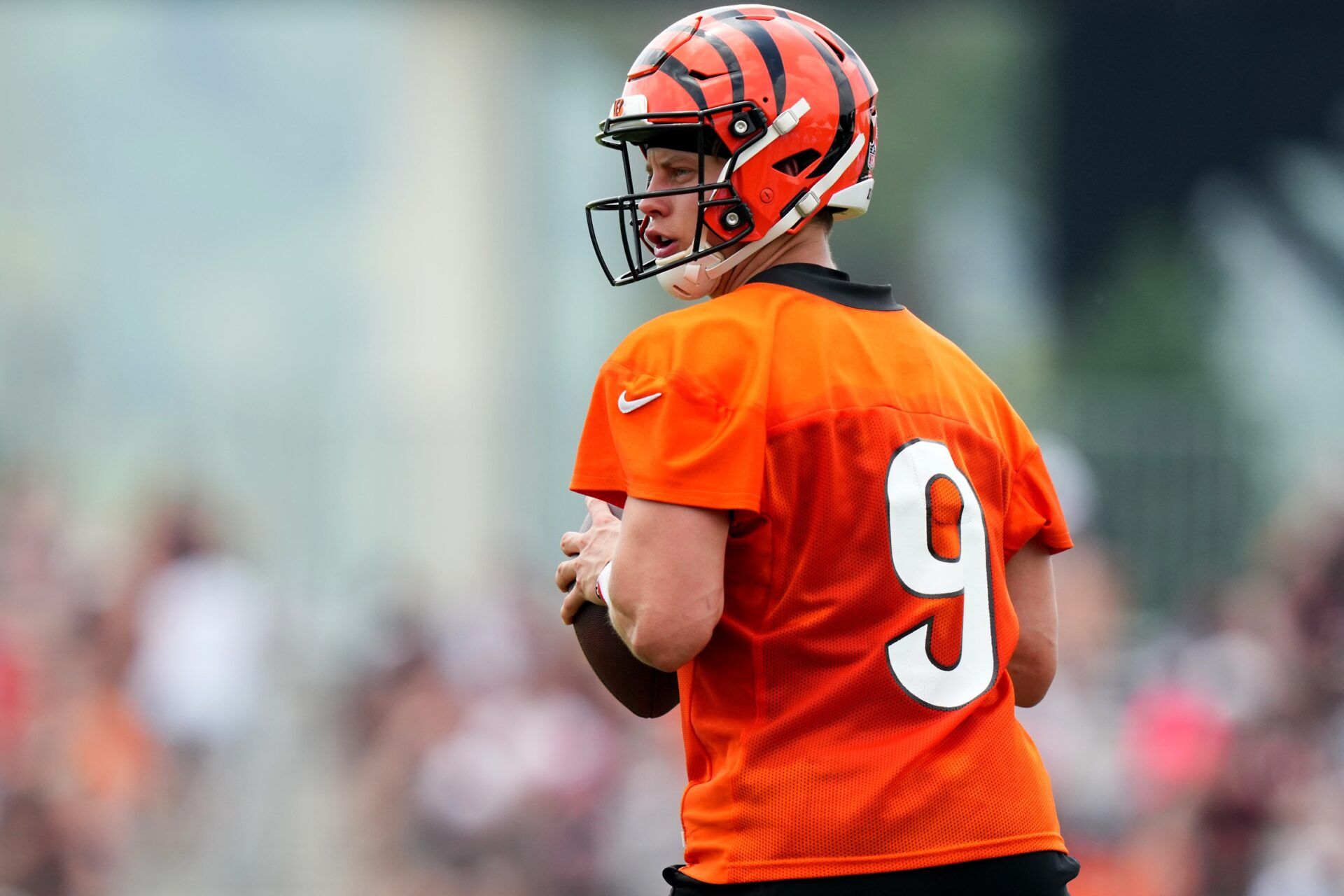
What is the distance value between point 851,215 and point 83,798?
23.1ft

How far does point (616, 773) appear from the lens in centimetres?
866

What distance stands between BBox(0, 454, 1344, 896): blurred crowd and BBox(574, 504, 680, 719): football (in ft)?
16.7

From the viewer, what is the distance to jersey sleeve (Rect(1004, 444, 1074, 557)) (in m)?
2.87

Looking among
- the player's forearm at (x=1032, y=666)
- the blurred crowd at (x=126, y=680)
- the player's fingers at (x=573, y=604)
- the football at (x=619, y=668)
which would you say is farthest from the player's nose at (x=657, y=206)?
the blurred crowd at (x=126, y=680)

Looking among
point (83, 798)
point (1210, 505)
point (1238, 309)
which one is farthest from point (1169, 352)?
point (83, 798)

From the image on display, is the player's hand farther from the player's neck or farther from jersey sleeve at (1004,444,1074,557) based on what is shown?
jersey sleeve at (1004,444,1074,557)

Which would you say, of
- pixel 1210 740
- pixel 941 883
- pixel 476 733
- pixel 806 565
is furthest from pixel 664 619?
pixel 476 733

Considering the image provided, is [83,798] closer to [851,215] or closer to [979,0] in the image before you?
[851,215]

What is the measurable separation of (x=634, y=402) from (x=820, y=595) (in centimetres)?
38

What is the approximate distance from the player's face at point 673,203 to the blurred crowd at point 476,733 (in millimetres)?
5271

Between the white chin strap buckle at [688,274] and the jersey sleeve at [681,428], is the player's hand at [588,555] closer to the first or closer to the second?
the jersey sleeve at [681,428]

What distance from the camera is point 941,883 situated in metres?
2.55

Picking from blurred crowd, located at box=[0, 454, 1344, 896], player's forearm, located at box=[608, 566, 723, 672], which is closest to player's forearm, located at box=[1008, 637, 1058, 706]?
player's forearm, located at box=[608, 566, 723, 672]

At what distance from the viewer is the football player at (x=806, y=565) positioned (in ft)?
8.24
